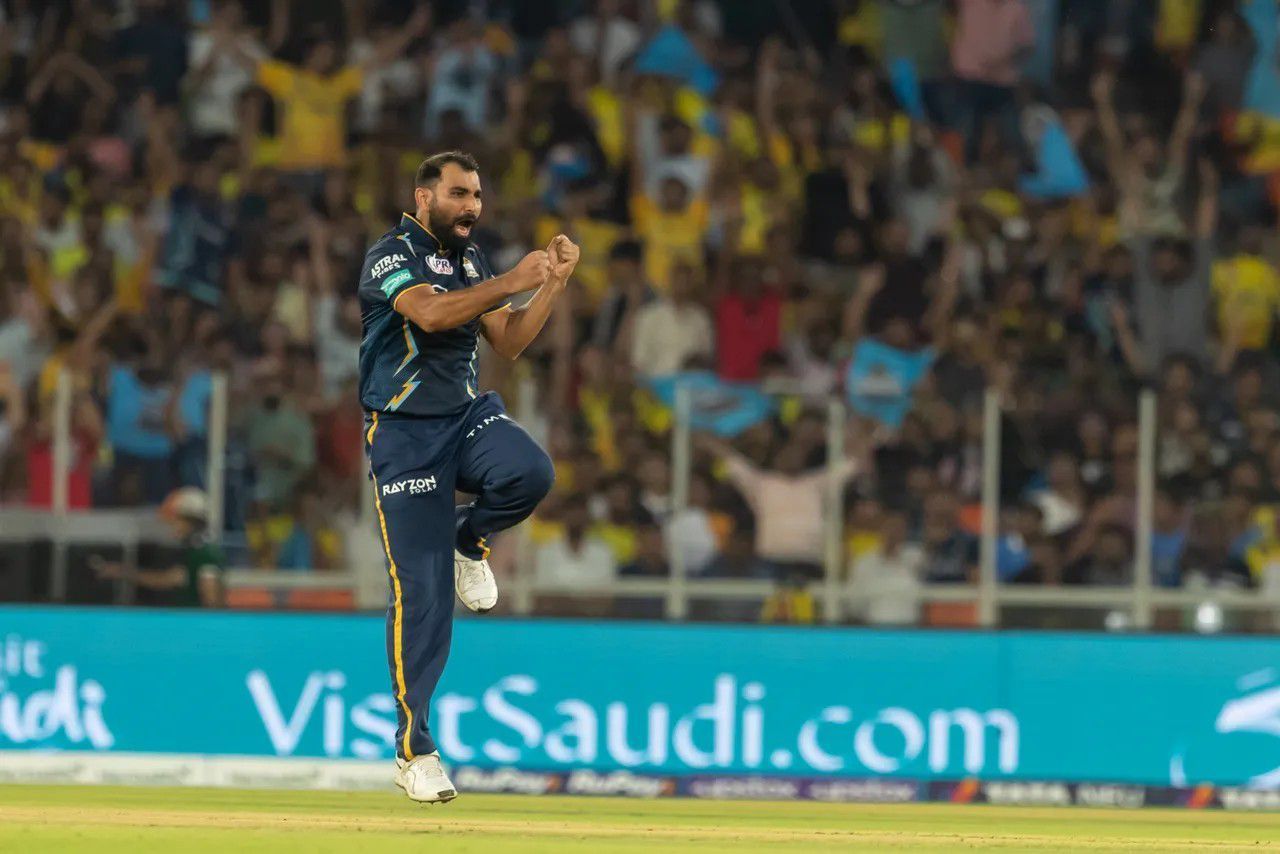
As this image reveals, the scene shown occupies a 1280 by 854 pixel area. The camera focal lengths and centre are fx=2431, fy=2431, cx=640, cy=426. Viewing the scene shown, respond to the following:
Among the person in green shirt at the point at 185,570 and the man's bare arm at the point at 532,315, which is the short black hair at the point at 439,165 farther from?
the person in green shirt at the point at 185,570

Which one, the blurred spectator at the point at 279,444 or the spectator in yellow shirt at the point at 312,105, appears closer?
the blurred spectator at the point at 279,444

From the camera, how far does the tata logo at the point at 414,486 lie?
881 centimetres

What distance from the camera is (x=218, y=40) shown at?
60.1 ft

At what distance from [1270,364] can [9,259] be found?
27.7 feet

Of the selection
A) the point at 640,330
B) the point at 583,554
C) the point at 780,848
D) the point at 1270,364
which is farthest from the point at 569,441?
the point at 780,848

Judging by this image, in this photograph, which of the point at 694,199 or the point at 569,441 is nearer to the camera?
the point at 569,441

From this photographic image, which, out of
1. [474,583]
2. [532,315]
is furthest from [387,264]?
[474,583]

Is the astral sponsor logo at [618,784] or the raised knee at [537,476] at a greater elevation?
the raised knee at [537,476]

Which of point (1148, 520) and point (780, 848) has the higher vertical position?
point (1148, 520)

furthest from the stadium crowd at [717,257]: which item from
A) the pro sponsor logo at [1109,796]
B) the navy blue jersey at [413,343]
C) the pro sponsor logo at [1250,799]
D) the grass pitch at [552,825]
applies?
the navy blue jersey at [413,343]

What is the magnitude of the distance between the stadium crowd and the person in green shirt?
47cm

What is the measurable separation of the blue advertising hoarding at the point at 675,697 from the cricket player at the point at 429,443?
392cm

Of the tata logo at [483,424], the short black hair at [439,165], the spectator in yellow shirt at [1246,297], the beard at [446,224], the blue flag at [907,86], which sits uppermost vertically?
the blue flag at [907,86]

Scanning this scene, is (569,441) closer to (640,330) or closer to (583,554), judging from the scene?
(583,554)
